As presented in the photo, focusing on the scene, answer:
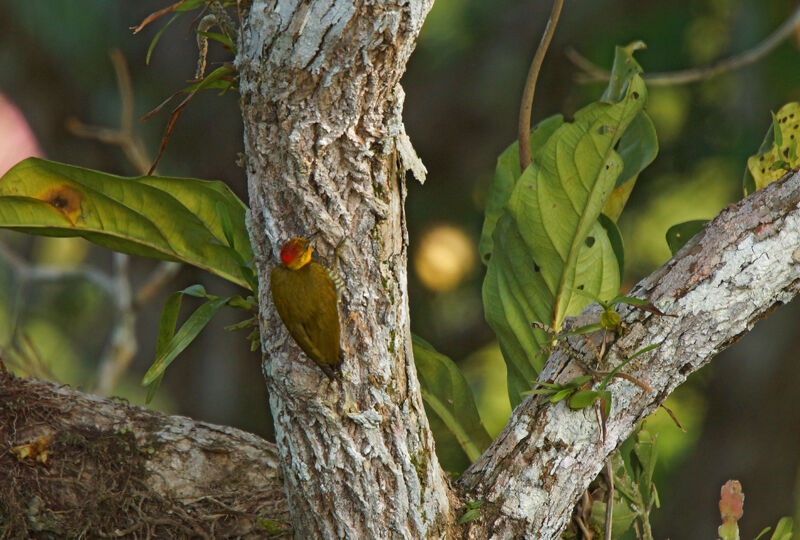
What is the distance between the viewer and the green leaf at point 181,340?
0.62m

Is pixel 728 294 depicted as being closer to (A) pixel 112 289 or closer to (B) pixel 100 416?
(B) pixel 100 416

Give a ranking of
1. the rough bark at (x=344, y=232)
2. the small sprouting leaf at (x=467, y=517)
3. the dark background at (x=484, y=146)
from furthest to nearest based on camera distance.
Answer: the dark background at (x=484, y=146) → the small sprouting leaf at (x=467, y=517) → the rough bark at (x=344, y=232)

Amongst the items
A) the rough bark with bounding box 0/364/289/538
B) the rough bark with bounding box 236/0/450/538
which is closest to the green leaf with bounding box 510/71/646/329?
the rough bark with bounding box 236/0/450/538

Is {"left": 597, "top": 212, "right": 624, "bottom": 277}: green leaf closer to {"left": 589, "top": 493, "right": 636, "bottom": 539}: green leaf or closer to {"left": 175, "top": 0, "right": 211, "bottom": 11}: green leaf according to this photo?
{"left": 589, "top": 493, "right": 636, "bottom": 539}: green leaf

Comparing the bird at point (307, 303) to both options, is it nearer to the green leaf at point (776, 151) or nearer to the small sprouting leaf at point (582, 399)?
the small sprouting leaf at point (582, 399)

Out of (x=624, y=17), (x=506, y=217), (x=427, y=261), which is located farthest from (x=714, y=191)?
(x=506, y=217)

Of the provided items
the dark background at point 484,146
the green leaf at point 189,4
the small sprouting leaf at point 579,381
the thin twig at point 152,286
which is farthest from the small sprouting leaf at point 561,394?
the dark background at point 484,146

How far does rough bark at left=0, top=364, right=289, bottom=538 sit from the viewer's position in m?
0.66

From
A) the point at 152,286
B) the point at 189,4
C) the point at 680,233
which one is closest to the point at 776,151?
the point at 680,233

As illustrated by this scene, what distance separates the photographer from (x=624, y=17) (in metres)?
2.10

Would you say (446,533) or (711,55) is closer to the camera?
(446,533)

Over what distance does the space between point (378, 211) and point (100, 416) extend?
39 cm

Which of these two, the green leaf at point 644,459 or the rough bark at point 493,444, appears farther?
the green leaf at point 644,459

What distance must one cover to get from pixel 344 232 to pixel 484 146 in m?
1.75
